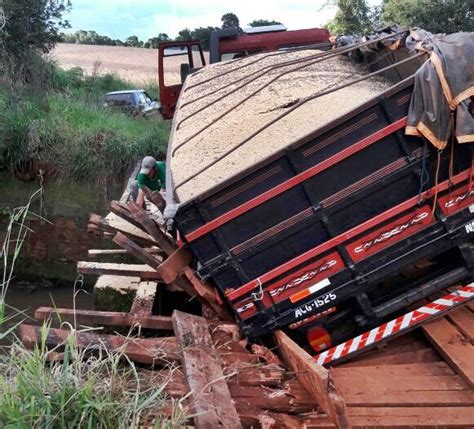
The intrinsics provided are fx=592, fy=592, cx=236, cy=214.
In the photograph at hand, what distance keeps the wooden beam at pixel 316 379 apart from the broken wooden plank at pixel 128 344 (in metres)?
0.71

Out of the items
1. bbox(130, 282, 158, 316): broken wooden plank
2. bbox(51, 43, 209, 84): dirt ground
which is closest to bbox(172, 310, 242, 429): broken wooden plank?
bbox(130, 282, 158, 316): broken wooden plank

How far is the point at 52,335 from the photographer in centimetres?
385

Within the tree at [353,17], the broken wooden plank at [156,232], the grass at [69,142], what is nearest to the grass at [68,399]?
the broken wooden plank at [156,232]

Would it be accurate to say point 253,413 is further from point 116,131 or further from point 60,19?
point 60,19

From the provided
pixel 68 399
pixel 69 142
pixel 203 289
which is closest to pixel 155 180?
pixel 203 289

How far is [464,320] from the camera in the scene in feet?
14.6

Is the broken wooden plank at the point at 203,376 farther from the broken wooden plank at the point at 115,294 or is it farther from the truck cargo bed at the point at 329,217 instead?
the broken wooden plank at the point at 115,294

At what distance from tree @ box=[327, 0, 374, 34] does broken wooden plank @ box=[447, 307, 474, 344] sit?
14.9 meters

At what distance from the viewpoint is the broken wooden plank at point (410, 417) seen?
134 inches

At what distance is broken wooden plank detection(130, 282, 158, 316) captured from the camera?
471cm

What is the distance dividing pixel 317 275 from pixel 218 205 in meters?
0.82

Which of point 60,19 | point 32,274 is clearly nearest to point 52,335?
point 32,274

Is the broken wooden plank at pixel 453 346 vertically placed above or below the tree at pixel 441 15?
below

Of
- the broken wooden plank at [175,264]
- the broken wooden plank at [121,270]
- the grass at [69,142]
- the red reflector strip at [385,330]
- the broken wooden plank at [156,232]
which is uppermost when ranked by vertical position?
the grass at [69,142]
